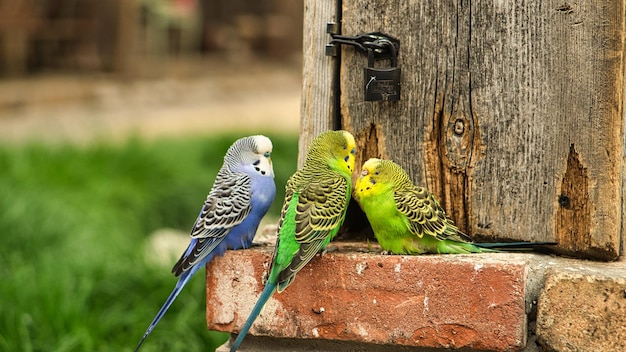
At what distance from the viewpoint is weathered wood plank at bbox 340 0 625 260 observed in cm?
179

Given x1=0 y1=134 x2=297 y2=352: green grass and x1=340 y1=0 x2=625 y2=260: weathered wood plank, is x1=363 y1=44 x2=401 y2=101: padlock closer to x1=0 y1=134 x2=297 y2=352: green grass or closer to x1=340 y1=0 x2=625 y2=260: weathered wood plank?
x1=340 y1=0 x2=625 y2=260: weathered wood plank

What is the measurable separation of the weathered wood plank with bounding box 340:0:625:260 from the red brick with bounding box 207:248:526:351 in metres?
0.18

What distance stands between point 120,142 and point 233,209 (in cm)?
451

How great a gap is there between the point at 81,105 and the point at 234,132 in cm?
280

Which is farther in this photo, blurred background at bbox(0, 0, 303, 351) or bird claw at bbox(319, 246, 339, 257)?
blurred background at bbox(0, 0, 303, 351)

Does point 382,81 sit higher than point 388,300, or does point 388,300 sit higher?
point 382,81

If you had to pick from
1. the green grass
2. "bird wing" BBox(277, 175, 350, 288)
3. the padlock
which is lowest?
the green grass

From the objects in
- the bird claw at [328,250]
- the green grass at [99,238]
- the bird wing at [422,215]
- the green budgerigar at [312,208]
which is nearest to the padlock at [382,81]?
the green budgerigar at [312,208]

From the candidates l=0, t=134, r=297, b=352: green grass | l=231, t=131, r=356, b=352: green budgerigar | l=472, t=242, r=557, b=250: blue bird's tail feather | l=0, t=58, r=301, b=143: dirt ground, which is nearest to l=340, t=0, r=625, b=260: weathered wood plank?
l=472, t=242, r=557, b=250: blue bird's tail feather

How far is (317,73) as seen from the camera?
203cm

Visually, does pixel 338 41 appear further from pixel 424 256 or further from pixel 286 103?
pixel 286 103

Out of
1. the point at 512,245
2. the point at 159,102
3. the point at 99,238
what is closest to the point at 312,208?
the point at 512,245

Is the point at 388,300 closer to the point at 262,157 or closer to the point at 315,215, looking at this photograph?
the point at 315,215

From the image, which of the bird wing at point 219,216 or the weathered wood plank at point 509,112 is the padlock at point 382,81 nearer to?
the weathered wood plank at point 509,112
